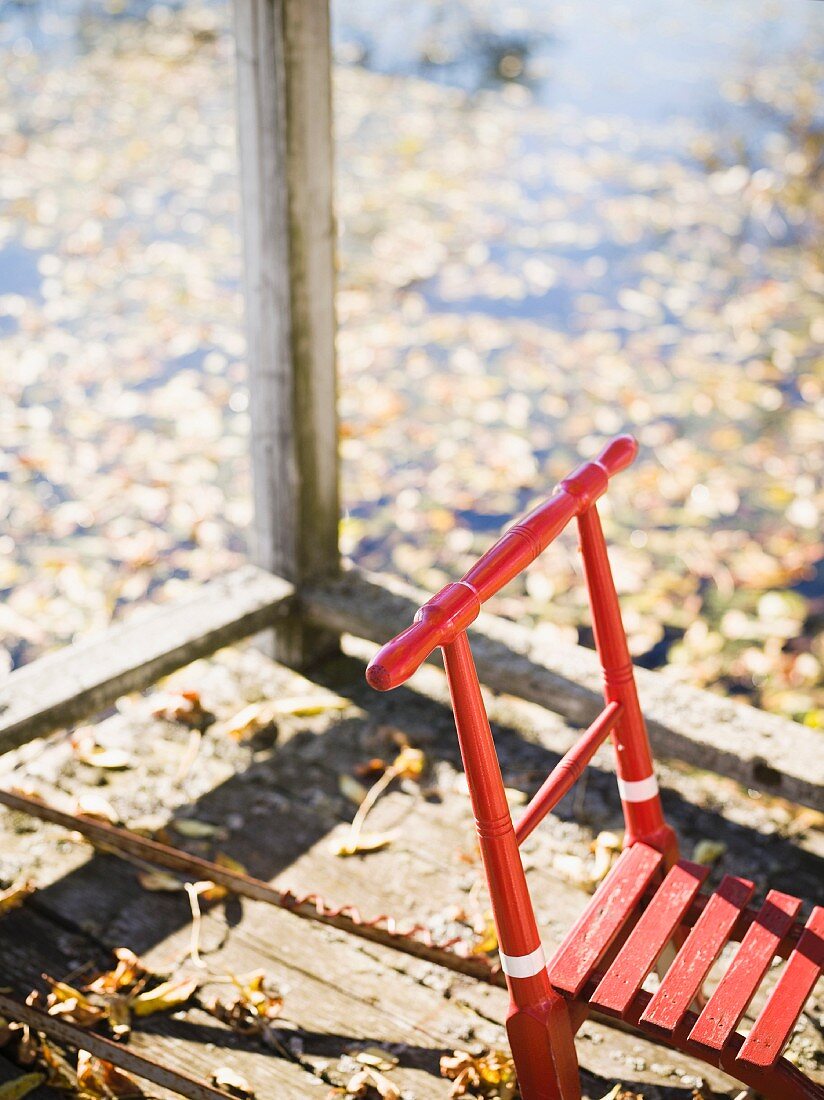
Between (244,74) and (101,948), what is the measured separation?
1.92 metres

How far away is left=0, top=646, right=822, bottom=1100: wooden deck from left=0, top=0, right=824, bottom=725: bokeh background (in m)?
0.74

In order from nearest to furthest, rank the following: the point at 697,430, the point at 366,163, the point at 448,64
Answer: the point at 697,430 → the point at 366,163 → the point at 448,64

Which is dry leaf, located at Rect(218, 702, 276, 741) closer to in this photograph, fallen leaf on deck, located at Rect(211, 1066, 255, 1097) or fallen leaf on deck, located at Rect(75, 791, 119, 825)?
fallen leaf on deck, located at Rect(75, 791, 119, 825)

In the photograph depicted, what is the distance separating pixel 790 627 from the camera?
380 cm

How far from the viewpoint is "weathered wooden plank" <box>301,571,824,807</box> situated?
2.58 metres

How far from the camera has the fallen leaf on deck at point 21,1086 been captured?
209 centimetres

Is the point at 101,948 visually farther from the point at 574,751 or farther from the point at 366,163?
the point at 366,163

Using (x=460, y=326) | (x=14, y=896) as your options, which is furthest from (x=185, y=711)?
(x=460, y=326)

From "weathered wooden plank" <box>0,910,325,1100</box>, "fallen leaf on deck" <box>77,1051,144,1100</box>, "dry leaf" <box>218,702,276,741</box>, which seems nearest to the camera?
"weathered wooden plank" <box>0,910,325,1100</box>

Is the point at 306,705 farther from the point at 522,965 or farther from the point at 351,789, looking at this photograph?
the point at 522,965

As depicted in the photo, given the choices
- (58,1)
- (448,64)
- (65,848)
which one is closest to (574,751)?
(65,848)

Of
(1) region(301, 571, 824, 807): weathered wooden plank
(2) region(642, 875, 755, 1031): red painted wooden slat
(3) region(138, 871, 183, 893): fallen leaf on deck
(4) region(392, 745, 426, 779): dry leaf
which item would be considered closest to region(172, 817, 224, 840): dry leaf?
(3) region(138, 871, 183, 893): fallen leaf on deck

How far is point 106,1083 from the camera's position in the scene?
83.0 inches

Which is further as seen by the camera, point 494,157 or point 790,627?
point 494,157
